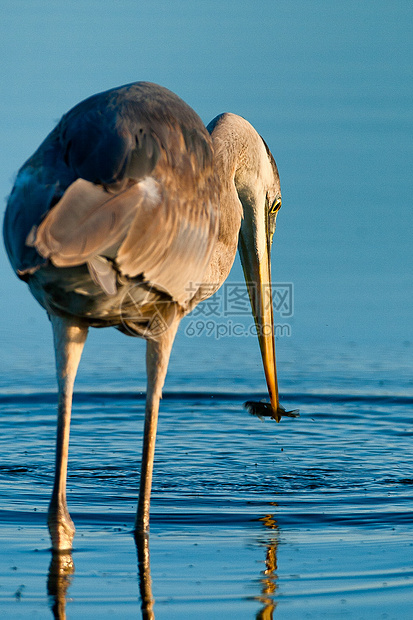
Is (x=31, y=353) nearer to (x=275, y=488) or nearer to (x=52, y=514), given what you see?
(x=275, y=488)

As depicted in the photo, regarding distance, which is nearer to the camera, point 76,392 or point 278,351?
point 76,392

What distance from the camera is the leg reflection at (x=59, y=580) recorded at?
4250mm

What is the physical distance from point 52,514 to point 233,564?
43.1 inches

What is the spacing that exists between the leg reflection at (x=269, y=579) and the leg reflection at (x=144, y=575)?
0.52m

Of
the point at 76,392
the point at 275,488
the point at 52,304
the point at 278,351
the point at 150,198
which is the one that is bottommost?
the point at 278,351

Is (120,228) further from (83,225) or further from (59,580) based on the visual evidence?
(59,580)

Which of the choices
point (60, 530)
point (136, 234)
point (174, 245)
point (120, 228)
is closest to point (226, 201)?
point (174, 245)

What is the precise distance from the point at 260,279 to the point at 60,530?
274cm

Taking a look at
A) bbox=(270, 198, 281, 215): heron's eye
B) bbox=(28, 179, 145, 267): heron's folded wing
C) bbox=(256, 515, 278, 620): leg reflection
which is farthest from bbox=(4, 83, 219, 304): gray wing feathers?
bbox=(270, 198, 281, 215): heron's eye

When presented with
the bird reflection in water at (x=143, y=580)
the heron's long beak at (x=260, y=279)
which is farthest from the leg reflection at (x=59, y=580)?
the heron's long beak at (x=260, y=279)

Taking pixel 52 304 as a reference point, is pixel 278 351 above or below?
below

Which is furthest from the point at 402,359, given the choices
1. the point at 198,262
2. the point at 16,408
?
the point at 198,262

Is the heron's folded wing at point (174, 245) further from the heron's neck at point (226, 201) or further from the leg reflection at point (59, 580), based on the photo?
the leg reflection at point (59, 580)

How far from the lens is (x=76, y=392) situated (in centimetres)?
1066
